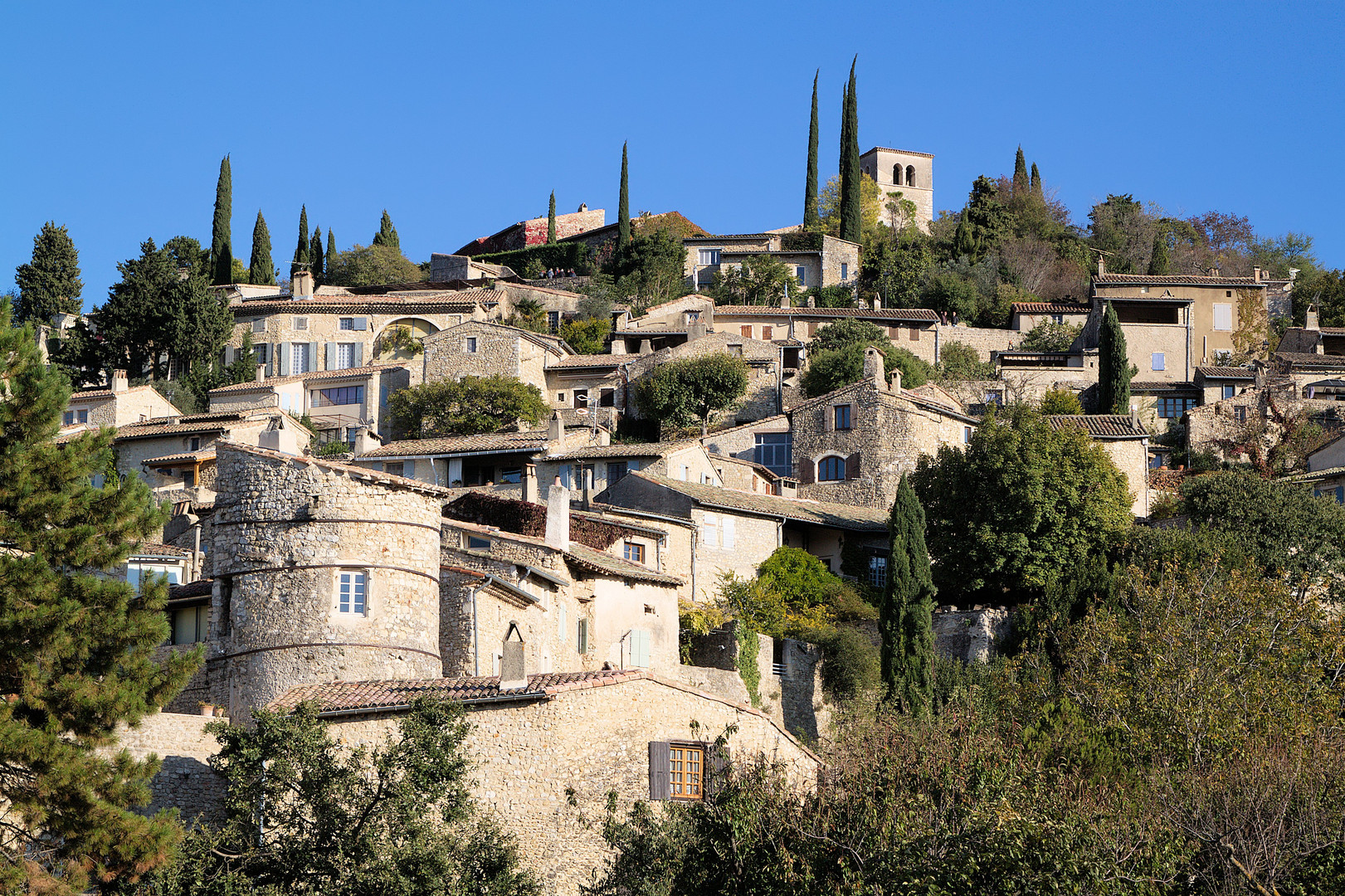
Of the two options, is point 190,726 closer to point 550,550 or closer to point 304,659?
point 304,659

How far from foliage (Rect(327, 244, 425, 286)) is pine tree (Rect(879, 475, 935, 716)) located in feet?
200

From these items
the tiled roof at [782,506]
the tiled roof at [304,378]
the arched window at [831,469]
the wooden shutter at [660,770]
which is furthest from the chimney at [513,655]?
the tiled roof at [304,378]

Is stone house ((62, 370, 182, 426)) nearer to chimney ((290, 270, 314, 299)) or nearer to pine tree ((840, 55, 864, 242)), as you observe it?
chimney ((290, 270, 314, 299))

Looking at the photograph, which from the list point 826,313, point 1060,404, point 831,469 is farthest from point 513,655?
point 826,313

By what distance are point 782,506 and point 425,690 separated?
2934 centimetres

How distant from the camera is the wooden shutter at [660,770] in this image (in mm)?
28734

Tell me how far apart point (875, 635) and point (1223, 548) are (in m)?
11.1

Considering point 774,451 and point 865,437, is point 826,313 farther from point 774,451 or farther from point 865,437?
point 865,437

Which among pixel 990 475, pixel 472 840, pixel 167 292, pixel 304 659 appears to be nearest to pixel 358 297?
pixel 167 292

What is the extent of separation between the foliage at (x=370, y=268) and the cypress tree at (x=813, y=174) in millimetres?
25753

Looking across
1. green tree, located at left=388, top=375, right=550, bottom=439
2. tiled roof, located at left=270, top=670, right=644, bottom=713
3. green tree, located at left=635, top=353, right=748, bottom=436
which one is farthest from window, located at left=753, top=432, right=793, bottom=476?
tiled roof, located at left=270, top=670, right=644, bottom=713

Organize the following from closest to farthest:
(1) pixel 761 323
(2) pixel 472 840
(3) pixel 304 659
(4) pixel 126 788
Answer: (4) pixel 126 788 < (2) pixel 472 840 < (3) pixel 304 659 < (1) pixel 761 323

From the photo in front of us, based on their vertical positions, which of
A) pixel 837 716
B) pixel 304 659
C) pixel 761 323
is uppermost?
pixel 761 323

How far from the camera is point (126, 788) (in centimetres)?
2408
